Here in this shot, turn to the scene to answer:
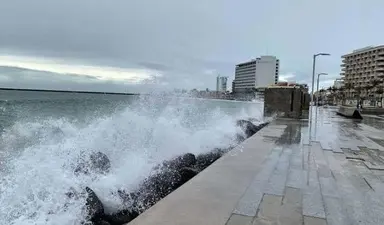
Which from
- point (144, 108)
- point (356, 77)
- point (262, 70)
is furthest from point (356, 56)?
point (144, 108)

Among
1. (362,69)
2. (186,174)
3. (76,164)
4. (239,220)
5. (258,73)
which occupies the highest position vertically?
(362,69)

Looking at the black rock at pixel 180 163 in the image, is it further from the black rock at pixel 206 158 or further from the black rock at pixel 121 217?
the black rock at pixel 121 217

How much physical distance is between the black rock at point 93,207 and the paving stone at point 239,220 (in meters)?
1.78

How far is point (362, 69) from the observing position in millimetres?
106750

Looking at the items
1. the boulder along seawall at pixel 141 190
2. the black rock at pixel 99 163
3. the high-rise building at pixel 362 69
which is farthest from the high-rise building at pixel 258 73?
the black rock at pixel 99 163

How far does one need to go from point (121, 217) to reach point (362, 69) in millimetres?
115737

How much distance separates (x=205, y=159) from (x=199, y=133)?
273cm

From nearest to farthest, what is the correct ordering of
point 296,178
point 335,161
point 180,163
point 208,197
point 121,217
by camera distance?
point 208,197, point 121,217, point 296,178, point 335,161, point 180,163

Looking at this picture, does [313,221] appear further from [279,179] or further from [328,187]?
[279,179]

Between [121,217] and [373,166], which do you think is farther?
[373,166]

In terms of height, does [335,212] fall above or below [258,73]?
below

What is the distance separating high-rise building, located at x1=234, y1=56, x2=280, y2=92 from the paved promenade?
6138 cm

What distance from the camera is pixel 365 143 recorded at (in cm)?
983

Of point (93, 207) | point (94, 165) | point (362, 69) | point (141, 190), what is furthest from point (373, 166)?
point (362, 69)
